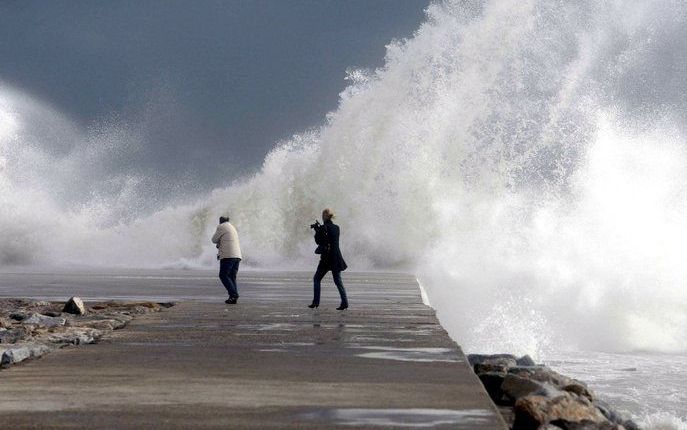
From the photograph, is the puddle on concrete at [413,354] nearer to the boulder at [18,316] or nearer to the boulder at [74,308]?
the boulder at [18,316]

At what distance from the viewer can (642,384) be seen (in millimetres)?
19266

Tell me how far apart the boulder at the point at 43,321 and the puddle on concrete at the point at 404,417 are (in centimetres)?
832

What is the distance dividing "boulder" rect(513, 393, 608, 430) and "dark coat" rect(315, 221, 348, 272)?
30.9 ft

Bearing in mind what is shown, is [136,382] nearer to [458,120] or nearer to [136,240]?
[458,120]

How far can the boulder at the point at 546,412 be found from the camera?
7.43 meters

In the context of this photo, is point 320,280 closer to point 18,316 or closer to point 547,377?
point 18,316

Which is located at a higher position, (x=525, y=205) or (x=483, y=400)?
(x=525, y=205)

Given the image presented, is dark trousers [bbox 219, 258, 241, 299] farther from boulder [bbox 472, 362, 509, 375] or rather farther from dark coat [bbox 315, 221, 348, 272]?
boulder [bbox 472, 362, 509, 375]

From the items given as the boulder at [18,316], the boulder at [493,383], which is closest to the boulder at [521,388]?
the boulder at [493,383]

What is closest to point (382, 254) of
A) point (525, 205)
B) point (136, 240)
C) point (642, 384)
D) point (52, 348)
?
point (525, 205)

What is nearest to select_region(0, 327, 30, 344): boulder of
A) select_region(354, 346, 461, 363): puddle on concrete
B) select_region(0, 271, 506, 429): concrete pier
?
select_region(0, 271, 506, 429): concrete pier

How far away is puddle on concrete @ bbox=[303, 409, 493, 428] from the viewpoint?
6.65m

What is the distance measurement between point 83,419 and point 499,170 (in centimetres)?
4526

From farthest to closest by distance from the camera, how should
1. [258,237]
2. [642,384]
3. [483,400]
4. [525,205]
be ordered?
1. [258,237]
2. [525,205]
3. [642,384]
4. [483,400]
